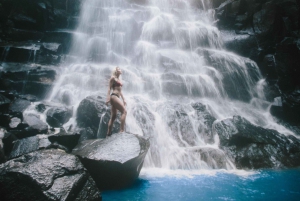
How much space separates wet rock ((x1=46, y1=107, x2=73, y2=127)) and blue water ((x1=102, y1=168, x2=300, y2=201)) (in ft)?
18.8

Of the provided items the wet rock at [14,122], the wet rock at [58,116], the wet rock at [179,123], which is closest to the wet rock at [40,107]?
the wet rock at [58,116]

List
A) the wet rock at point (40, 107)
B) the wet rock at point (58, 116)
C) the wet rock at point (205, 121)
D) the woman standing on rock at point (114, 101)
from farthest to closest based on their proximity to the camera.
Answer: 1. the wet rock at point (40, 107)
2. the wet rock at point (58, 116)
3. the wet rock at point (205, 121)
4. the woman standing on rock at point (114, 101)

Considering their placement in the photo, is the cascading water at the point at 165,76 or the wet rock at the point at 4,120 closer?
the wet rock at the point at 4,120

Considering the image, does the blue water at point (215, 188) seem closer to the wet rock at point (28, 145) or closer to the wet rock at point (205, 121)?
the wet rock at point (205, 121)

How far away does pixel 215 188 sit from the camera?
212 inches

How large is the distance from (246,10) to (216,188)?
18.9m

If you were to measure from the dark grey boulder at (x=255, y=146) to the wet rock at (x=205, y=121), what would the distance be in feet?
1.17

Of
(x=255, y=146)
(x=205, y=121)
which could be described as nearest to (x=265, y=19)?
(x=205, y=121)

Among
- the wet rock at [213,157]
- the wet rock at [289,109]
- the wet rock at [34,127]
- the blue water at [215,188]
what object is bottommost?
the blue water at [215,188]

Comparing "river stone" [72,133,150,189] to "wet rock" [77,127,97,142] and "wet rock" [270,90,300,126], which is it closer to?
"wet rock" [77,127,97,142]

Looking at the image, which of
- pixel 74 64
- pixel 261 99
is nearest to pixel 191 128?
pixel 261 99

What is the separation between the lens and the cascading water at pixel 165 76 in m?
8.59

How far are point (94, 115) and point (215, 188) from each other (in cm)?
558

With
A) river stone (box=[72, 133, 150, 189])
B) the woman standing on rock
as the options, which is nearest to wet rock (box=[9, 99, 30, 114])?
the woman standing on rock
